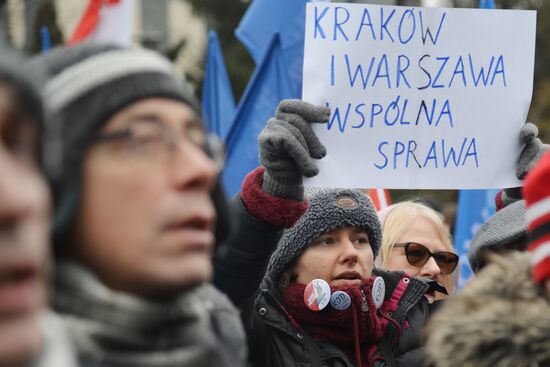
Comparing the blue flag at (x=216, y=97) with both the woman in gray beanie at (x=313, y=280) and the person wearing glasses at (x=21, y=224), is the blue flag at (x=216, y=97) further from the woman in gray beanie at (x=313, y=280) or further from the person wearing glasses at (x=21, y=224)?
the person wearing glasses at (x=21, y=224)

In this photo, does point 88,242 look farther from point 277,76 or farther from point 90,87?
point 277,76

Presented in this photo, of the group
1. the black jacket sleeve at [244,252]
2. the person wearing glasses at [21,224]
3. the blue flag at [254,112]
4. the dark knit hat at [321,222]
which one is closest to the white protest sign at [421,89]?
the dark knit hat at [321,222]

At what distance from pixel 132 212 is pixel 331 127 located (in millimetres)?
1787

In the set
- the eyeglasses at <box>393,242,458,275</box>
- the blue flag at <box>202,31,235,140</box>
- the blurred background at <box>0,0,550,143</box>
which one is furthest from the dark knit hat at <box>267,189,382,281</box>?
the blurred background at <box>0,0,550,143</box>

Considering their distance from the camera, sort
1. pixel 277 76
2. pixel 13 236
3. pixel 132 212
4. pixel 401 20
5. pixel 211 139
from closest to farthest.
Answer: pixel 13 236 < pixel 132 212 < pixel 211 139 < pixel 401 20 < pixel 277 76

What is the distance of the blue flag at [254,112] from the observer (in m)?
5.90

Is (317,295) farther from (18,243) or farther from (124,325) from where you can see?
(18,243)

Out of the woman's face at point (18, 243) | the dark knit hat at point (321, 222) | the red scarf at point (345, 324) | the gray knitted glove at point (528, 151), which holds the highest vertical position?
the woman's face at point (18, 243)

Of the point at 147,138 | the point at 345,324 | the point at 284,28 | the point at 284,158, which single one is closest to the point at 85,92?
the point at 147,138

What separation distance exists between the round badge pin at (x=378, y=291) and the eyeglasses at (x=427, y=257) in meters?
0.76

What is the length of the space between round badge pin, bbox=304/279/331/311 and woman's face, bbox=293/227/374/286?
11 centimetres

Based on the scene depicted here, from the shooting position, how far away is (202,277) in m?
1.95

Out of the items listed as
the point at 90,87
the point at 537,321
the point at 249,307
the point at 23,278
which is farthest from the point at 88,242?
the point at 249,307

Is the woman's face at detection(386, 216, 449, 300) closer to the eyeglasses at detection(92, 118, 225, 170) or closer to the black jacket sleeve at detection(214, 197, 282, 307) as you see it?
the black jacket sleeve at detection(214, 197, 282, 307)
